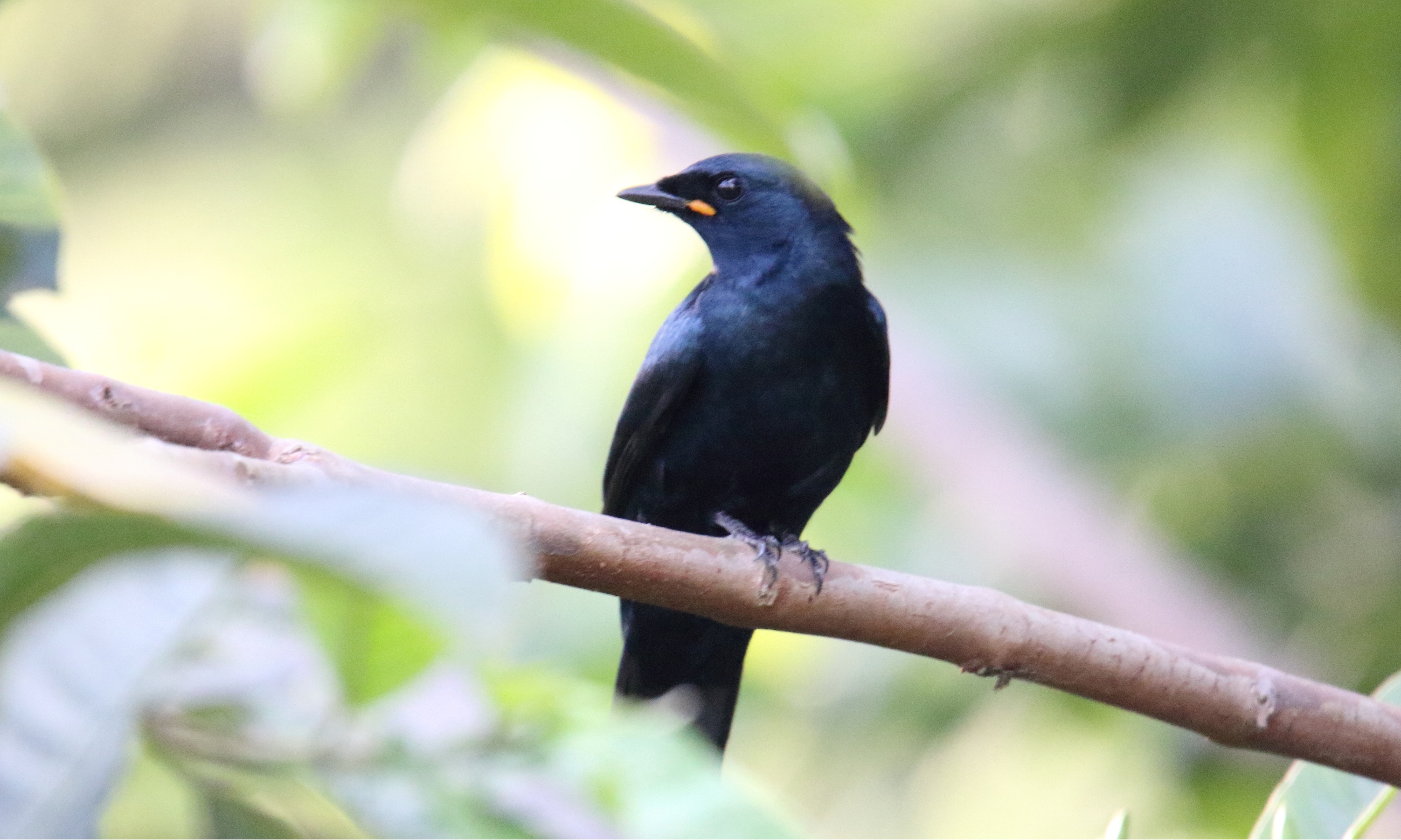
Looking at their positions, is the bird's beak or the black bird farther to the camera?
the bird's beak

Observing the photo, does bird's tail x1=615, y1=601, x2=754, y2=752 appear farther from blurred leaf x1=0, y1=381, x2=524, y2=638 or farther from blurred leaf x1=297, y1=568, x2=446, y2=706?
blurred leaf x1=0, y1=381, x2=524, y2=638

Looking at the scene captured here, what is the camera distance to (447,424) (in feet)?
19.8

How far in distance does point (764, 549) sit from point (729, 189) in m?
1.37

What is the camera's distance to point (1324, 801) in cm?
228

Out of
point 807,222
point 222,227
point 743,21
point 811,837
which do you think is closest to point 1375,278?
point 807,222

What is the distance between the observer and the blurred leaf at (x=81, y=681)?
1.16 m

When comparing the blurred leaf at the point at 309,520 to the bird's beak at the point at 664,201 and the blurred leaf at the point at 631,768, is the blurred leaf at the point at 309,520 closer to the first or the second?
the blurred leaf at the point at 631,768

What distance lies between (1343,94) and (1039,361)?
131 cm

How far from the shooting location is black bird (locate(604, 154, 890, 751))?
11.2ft

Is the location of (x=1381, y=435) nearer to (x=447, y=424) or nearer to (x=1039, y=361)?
(x=1039, y=361)

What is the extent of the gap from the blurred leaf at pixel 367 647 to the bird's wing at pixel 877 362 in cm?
220

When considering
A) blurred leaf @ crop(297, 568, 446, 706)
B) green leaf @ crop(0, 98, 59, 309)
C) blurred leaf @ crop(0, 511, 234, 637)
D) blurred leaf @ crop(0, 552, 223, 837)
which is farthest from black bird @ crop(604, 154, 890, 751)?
blurred leaf @ crop(0, 511, 234, 637)

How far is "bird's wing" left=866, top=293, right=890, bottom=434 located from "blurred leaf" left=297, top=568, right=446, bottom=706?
2.20 metres

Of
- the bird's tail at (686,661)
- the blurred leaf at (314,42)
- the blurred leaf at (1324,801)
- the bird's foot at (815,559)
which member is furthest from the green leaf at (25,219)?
the blurred leaf at (1324,801)
